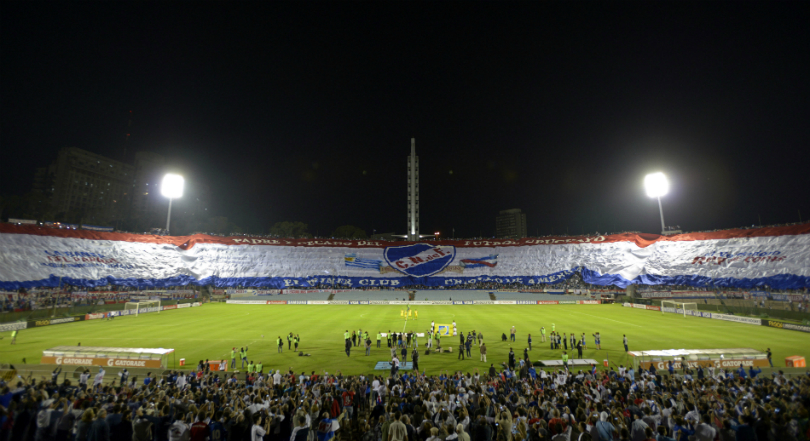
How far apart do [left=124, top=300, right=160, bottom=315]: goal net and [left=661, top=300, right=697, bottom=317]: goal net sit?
72.4 m

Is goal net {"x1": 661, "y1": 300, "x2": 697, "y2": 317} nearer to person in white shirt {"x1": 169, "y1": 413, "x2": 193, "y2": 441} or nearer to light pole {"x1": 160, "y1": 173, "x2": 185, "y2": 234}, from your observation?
person in white shirt {"x1": 169, "y1": 413, "x2": 193, "y2": 441}

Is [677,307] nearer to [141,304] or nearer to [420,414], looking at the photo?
[420,414]

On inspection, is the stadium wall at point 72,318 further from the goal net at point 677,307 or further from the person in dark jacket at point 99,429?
the goal net at point 677,307

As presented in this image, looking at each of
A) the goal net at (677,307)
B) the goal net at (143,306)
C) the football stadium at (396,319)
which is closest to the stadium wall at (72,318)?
the goal net at (143,306)

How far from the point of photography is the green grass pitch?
23.7 m

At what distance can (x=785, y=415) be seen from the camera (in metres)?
7.22

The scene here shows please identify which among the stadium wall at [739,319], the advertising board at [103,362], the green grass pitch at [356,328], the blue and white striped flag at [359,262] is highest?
the blue and white striped flag at [359,262]

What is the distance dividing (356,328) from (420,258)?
50.9m

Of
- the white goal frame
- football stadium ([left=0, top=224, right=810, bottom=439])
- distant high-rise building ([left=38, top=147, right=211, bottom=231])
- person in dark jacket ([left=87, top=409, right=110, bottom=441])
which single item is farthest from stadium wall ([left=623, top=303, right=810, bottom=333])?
distant high-rise building ([left=38, top=147, right=211, bottom=231])

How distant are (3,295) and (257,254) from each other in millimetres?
38466

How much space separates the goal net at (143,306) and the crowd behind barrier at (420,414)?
43775mm

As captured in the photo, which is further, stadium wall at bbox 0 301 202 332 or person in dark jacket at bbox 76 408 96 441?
stadium wall at bbox 0 301 202 332

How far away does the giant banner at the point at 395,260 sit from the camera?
52125mm

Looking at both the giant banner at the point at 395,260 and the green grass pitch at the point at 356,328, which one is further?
the giant banner at the point at 395,260
